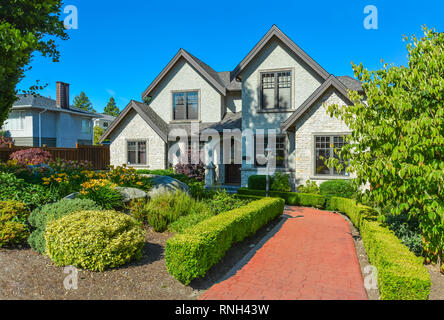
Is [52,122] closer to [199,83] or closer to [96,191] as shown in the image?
[199,83]

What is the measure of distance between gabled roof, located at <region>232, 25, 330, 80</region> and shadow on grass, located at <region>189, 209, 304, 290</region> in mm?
9945

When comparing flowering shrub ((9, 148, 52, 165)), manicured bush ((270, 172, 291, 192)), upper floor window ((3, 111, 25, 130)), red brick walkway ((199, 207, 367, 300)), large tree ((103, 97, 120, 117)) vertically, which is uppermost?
large tree ((103, 97, 120, 117))

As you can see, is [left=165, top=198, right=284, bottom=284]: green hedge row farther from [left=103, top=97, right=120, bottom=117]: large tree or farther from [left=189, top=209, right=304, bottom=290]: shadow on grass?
[left=103, top=97, right=120, bottom=117]: large tree

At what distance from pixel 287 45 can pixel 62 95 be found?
2898 cm

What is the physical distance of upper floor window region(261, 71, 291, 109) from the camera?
58.6 feet

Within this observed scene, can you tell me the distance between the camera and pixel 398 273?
4914mm

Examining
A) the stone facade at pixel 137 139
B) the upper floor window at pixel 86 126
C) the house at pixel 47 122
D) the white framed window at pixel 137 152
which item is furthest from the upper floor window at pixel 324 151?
the upper floor window at pixel 86 126

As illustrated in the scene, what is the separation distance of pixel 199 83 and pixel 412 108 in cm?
1572

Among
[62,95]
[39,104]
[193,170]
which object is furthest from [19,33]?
[62,95]

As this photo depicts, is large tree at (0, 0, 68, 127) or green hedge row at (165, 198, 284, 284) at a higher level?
large tree at (0, 0, 68, 127)

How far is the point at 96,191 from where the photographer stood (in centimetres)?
891

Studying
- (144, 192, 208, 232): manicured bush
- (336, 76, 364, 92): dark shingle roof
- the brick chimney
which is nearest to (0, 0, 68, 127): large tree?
(144, 192, 208, 232): manicured bush

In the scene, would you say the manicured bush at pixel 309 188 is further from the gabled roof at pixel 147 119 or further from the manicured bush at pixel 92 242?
the manicured bush at pixel 92 242
